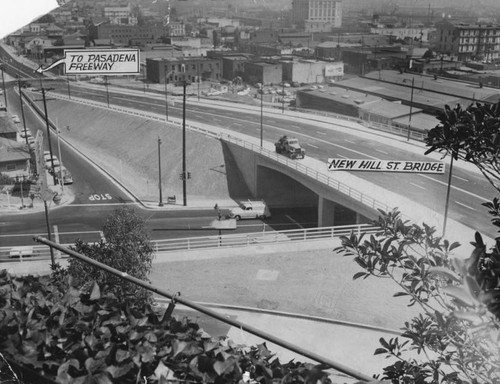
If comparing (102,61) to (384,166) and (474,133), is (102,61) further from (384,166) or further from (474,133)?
(474,133)

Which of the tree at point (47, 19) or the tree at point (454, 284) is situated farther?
the tree at point (47, 19)

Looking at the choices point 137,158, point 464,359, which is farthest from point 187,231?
point 464,359

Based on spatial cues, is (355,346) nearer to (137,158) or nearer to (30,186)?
(137,158)

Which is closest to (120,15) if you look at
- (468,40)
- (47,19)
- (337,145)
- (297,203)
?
(47,19)

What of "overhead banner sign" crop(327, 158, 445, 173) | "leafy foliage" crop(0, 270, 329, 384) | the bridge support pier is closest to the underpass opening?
the bridge support pier

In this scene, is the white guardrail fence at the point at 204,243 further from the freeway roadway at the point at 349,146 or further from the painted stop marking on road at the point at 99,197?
the painted stop marking on road at the point at 99,197

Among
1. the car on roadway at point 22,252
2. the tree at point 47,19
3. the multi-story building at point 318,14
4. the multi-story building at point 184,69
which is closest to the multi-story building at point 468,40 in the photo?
the multi-story building at point 318,14

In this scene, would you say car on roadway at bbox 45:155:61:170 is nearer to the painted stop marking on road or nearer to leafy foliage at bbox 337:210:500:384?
the painted stop marking on road
